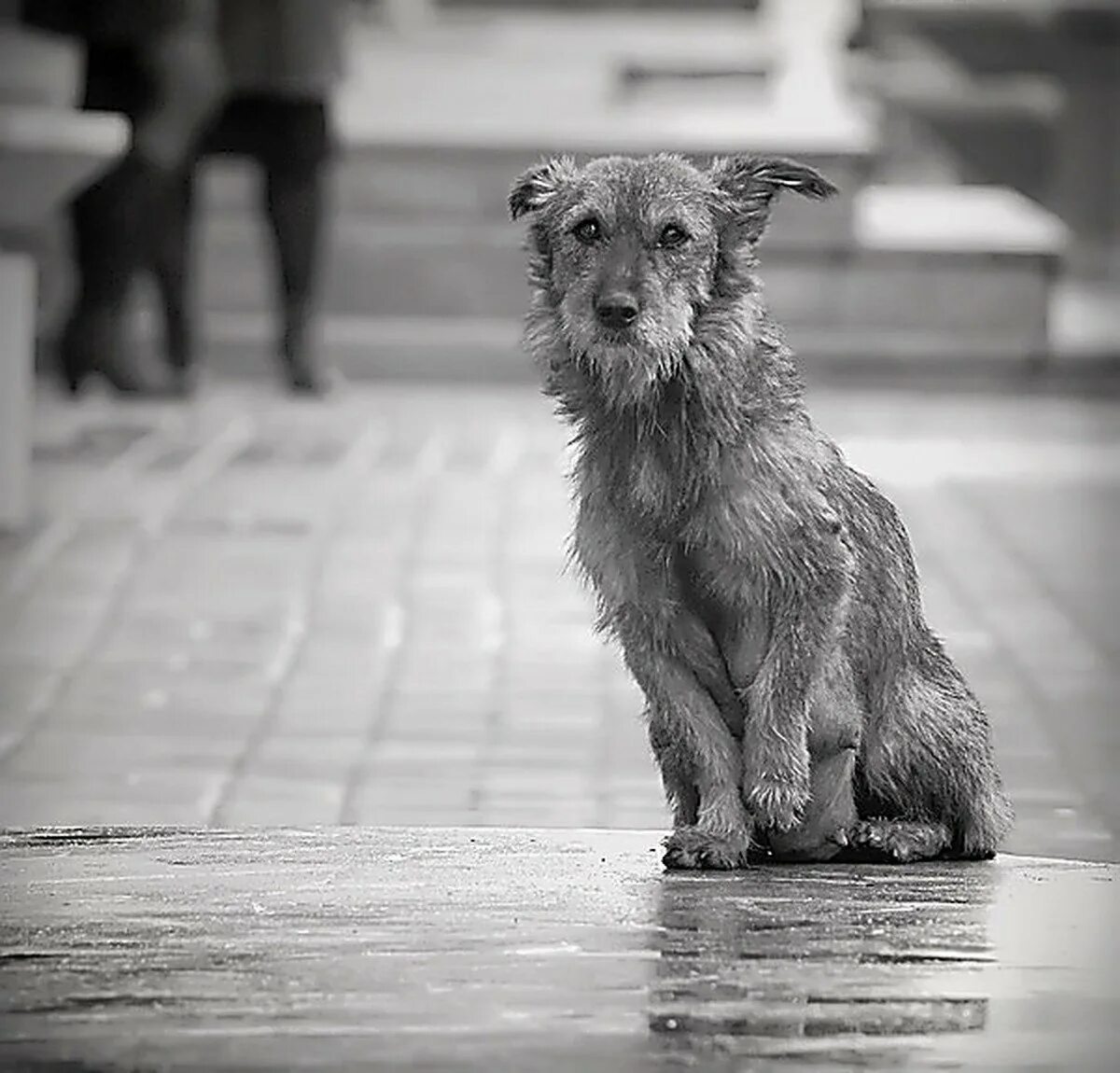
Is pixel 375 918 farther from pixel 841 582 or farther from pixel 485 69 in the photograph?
Result: pixel 485 69

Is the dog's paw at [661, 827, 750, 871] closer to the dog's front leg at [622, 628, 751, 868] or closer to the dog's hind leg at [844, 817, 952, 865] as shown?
the dog's front leg at [622, 628, 751, 868]

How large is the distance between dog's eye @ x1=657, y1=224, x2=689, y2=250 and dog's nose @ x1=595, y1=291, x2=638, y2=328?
8 centimetres

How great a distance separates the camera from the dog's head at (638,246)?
2.47 meters

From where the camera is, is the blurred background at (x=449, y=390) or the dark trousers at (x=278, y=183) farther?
the dark trousers at (x=278, y=183)

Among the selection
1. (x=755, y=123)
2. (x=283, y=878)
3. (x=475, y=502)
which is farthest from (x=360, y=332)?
(x=283, y=878)

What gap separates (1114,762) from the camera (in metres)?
4.62

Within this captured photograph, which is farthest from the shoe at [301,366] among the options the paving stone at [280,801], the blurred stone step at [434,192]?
the paving stone at [280,801]

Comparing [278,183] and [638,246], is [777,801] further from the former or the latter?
[278,183]

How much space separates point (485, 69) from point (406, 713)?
8.01 meters

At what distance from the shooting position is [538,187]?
8.46 feet

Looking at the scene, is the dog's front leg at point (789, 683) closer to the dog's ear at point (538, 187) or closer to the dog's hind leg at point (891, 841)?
the dog's hind leg at point (891, 841)

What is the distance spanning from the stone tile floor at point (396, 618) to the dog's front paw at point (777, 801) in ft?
4.26

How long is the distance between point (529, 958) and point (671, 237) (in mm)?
667

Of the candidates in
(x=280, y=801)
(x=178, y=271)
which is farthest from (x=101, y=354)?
(x=280, y=801)
